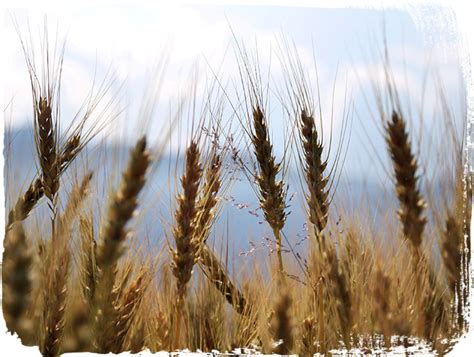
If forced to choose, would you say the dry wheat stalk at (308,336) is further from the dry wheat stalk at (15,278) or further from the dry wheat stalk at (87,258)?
the dry wheat stalk at (15,278)

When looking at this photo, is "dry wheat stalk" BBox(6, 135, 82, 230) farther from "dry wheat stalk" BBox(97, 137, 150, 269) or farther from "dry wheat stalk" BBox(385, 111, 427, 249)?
"dry wheat stalk" BBox(385, 111, 427, 249)

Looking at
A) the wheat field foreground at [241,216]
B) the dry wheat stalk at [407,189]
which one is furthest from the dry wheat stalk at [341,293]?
the dry wheat stalk at [407,189]

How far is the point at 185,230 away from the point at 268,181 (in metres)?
0.20

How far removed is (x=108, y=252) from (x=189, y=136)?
10.5 inches

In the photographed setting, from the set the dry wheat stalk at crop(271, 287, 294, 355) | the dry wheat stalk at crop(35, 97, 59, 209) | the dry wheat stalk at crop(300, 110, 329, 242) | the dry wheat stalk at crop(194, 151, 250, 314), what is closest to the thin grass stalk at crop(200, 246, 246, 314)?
the dry wheat stalk at crop(194, 151, 250, 314)

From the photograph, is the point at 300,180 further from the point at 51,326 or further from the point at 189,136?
the point at 51,326

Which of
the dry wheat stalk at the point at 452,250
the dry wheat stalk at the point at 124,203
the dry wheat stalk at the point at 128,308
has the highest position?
the dry wheat stalk at the point at 124,203

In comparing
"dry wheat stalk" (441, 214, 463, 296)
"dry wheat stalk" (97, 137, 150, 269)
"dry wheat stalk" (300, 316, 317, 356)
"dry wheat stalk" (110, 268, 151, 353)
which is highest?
"dry wheat stalk" (97, 137, 150, 269)

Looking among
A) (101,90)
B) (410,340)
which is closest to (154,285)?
(101,90)

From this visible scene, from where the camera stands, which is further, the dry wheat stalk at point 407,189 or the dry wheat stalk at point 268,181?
the dry wheat stalk at point 268,181

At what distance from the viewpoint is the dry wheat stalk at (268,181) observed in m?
1.25

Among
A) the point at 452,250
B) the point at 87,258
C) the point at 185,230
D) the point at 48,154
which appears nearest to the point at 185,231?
the point at 185,230

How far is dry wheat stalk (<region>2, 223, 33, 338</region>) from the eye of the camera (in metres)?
1.22

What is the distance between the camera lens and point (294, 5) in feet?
4.16
